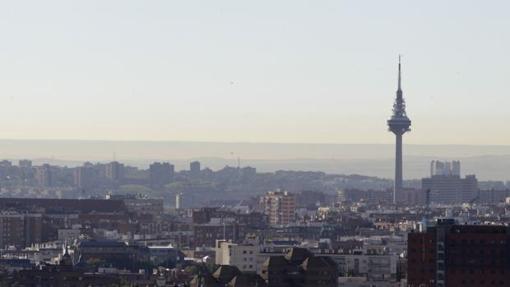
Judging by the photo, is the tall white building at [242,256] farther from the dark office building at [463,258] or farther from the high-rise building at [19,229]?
the high-rise building at [19,229]

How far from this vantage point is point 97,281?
106m

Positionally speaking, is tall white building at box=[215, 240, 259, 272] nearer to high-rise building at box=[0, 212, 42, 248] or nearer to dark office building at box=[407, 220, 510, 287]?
dark office building at box=[407, 220, 510, 287]

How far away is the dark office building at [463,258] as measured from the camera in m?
81.9

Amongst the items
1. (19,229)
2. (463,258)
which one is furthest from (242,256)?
(19,229)

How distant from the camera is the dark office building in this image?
8194 cm

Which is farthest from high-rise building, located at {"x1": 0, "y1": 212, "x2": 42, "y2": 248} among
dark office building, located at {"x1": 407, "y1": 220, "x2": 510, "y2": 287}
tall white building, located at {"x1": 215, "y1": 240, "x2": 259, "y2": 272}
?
dark office building, located at {"x1": 407, "y1": 220, "x2": 510, "y2": 287}

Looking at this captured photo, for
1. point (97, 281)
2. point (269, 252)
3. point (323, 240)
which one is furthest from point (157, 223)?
point (97, 281)

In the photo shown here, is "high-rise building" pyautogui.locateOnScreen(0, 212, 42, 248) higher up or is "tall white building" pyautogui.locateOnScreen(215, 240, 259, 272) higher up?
"high-rise building" pyautogui.locateOnScreen(0, 212, 42, 248)

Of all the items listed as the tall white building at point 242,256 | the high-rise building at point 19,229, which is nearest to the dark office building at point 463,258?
the tall white building at point 242,256

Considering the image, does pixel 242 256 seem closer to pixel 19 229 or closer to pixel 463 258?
pixel 463 258

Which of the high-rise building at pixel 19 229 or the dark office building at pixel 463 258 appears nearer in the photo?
the dark office building at pixel 463 258

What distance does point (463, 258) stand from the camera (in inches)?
3233

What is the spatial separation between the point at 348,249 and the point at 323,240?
754 inches

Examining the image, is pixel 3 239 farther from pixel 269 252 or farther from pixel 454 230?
pixel 454 230
